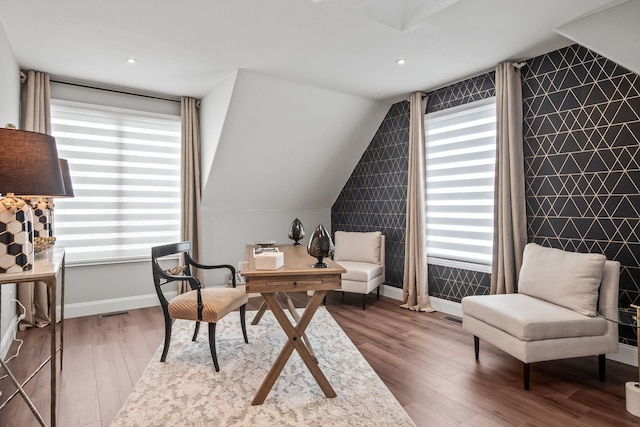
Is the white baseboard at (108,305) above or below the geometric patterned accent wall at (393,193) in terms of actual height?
below

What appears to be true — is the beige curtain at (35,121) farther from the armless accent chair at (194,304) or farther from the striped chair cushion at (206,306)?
the striped chair cushion at (206,306)

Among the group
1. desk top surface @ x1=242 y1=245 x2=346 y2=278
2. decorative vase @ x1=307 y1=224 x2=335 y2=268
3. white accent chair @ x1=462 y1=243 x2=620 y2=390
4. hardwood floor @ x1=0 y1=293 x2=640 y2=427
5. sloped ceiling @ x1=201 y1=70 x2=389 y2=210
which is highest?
sloped ceiling @ x1=201 y1=70 x2=389 y2=210

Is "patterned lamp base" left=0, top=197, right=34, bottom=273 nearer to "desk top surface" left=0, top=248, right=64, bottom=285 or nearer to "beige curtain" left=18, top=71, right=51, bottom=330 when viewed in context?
"desk top surface" left=0, top=248, right=64, bottom=285

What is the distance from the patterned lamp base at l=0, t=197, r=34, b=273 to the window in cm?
376

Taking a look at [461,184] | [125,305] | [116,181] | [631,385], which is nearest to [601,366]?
[631,385]

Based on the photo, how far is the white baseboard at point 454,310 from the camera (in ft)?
8.77

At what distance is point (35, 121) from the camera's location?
11.4 feet

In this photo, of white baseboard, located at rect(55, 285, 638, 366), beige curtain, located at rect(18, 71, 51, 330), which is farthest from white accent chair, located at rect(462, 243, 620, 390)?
beige curtain, located at rect(18, 71, 51, 330)

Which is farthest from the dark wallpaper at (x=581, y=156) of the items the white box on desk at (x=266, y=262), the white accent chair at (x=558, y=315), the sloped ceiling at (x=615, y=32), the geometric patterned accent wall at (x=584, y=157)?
the white box on desk at (x=266, y=262)

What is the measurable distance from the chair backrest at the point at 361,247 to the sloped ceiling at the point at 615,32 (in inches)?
111

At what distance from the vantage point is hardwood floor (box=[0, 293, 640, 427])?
2039 mm

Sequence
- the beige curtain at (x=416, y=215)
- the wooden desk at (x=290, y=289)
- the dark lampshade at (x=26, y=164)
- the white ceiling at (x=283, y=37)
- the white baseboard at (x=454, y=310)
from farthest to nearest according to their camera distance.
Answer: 1. the beige curtain at (x=416, y=215)
2. the white baseboard at (x=454, y=310)
3. the white ceiling at (x=283, y=37)
4. the wooden desk at (x=290, y=289)
5. the dark lampshade at (x=26, y=164)

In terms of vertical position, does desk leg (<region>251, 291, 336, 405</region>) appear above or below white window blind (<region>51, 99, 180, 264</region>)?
below

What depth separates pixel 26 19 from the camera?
2561 mm
